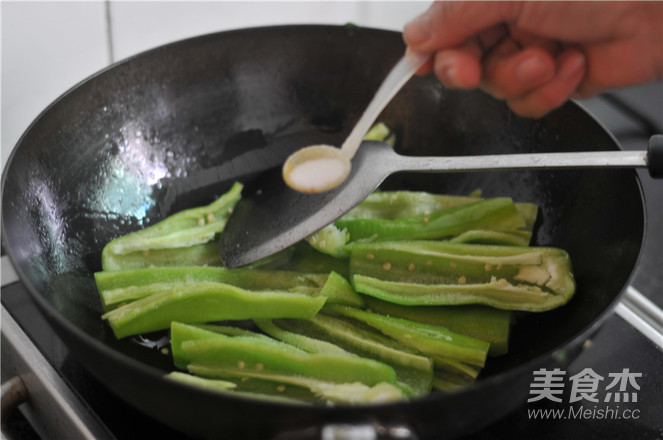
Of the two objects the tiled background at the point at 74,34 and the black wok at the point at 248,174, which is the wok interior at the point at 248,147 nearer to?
the black wok at the point at 248,174

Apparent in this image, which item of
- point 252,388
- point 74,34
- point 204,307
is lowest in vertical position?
point 252,388

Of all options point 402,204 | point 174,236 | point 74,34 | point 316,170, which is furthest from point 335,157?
point 74,34

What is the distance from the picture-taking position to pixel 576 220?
3.74ft

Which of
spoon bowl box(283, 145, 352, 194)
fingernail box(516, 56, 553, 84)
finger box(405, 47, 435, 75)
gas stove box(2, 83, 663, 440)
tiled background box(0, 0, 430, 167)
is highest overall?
tiled background box(0, 0, 430, 167)

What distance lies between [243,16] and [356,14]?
0.35 meters

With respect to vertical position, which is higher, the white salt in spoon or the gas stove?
the white salt in spoon

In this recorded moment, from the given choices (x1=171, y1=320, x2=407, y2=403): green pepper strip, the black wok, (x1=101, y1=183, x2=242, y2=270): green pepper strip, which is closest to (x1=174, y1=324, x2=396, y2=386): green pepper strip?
(x1=171, y1=320, x2=407, y2=403): green pepper strip

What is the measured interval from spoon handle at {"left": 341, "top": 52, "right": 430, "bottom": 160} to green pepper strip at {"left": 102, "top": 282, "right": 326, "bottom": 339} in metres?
0.26

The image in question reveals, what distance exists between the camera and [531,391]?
957 mm

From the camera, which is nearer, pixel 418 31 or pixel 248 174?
pixel 418 31

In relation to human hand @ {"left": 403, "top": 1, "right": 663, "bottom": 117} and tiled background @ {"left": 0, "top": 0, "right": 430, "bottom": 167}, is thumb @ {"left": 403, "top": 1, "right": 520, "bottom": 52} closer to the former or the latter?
human hand @ {"left": 403, "top": 1, "right": 663, "bottom": 117}

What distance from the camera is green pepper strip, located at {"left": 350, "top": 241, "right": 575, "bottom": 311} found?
1.01m

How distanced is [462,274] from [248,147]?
1.74ft

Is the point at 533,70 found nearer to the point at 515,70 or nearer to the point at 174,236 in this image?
the point at 515,70
